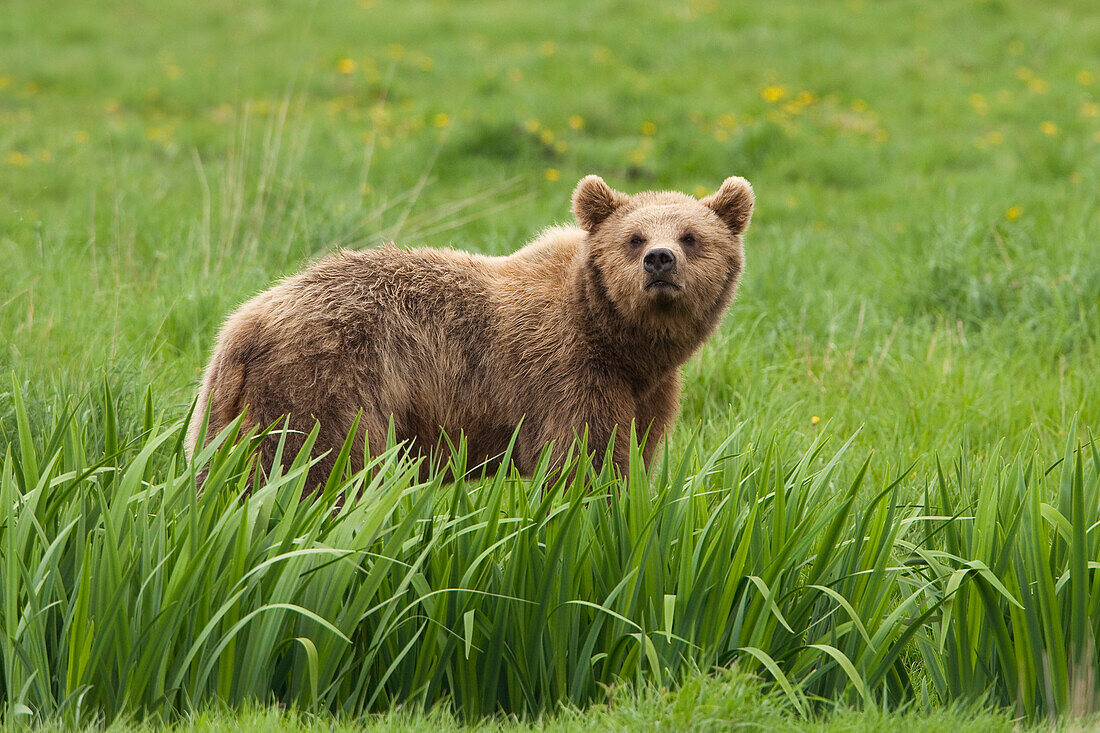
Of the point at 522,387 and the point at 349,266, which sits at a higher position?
the point at 349,266

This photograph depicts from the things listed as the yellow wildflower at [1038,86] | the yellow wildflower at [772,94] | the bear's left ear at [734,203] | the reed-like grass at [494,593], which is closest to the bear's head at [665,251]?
the bear's left ear at [734,203]

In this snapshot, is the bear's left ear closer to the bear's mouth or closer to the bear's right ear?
the bear's right ear

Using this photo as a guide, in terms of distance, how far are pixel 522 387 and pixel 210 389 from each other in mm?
1151

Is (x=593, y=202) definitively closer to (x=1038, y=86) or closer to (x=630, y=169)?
(x=630, y=169)

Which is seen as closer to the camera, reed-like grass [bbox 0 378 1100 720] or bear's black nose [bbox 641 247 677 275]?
reed-like grass [bbox 0 378 1100 720]

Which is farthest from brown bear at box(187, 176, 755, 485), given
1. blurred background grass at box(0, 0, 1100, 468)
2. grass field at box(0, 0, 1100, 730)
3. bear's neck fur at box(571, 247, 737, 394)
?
blurred background grass at box(0, 0, 1100, 468)

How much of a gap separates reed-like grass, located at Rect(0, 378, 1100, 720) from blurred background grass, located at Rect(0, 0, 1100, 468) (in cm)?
120

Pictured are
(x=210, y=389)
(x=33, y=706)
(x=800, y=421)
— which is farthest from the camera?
(x=800, y=421)

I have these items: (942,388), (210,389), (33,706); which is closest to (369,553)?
(33,706)

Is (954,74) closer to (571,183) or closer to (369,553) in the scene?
(571,183)

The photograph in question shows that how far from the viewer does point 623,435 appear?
4.32 metres

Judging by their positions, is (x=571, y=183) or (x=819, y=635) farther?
(x=571, y=183)

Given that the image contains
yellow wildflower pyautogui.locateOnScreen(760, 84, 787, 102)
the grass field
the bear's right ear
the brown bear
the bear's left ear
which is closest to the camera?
the grass field

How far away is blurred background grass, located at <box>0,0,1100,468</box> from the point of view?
19.3 feet
